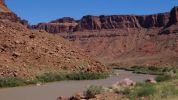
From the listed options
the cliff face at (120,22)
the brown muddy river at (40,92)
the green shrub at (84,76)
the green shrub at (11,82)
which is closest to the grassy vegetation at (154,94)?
the brown muddy river at (40,92)

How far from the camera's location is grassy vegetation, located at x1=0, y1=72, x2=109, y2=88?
1479 inches

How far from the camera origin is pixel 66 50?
50.8 metres

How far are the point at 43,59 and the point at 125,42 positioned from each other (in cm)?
9631

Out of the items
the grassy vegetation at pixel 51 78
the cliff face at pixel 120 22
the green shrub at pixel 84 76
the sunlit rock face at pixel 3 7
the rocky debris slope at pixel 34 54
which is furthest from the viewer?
the cliff face at pixel 120 22

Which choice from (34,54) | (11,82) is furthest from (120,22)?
(11,82)

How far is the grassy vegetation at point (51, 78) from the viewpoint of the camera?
3756 cm

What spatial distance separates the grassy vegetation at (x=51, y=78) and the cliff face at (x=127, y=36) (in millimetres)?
55182

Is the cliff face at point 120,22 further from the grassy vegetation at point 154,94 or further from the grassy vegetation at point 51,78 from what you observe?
the grassy vegetation at point 154,94

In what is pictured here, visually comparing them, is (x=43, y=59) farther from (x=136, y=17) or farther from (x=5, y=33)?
(x=136, y=17)

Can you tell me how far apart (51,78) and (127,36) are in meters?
104

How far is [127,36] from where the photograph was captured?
Answer: 145500 mm

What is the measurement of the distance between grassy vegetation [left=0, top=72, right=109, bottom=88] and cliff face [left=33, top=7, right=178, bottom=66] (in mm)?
55182

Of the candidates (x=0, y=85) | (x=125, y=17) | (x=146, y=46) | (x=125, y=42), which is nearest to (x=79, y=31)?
(x=125, y=17)

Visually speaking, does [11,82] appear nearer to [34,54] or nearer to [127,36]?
[34,54]
